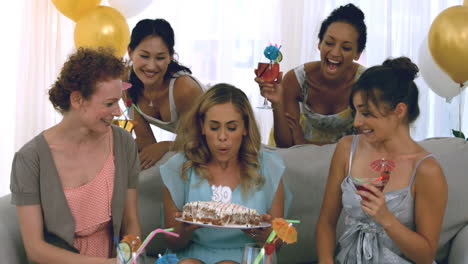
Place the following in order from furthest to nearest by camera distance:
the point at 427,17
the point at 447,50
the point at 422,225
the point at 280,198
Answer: the point at 427,17
the point at 447,50
the point at 280,198
the point at 422,225

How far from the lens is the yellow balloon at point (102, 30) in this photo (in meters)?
3.62

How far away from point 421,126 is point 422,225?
9.70 feet

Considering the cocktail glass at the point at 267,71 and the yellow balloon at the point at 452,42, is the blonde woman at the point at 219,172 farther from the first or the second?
the yellow balloon at the point at 452,42

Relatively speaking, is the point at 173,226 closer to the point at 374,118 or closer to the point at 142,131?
the point at 374,118

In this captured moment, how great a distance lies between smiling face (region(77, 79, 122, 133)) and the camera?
2.19 m

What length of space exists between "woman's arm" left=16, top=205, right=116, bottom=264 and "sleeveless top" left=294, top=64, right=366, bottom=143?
1525 mm

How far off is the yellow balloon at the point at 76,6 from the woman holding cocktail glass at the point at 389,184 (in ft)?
6.64

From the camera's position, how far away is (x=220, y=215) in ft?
7.24

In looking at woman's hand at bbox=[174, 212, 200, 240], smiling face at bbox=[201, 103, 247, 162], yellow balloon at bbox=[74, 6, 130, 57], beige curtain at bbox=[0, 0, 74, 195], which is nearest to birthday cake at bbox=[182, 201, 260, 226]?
woman's hand at bbox=[174, 212, 200, 240]

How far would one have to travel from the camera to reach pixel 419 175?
2273 mm

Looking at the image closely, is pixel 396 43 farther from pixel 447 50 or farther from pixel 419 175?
pixel 419 175

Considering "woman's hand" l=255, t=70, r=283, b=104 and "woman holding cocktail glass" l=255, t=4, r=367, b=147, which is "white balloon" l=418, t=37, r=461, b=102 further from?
"woman's hand" l=255, t=70, r=283, b=104

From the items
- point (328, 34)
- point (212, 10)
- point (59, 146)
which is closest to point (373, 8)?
Answer: point (212, 10)

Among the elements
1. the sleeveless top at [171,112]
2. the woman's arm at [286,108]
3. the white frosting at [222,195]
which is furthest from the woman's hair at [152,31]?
the white frosting at [222,195]
